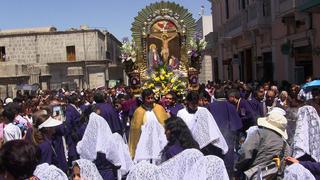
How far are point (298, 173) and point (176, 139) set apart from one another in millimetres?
1113

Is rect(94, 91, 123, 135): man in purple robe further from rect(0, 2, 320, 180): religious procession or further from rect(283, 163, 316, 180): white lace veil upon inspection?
rect(283, 163, 316, 180): white lace veil

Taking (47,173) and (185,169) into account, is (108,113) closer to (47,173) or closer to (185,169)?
(185,169)

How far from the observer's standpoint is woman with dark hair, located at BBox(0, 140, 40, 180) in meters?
3.29

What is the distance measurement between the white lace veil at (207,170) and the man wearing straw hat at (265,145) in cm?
97

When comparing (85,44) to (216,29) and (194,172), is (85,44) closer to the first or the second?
(216,29)

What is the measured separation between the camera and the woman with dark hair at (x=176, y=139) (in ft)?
15.9

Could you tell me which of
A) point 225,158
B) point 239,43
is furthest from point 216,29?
point 225,158

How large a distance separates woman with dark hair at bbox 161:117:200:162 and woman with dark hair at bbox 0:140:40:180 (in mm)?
1762

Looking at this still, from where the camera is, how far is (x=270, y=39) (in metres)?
22.2

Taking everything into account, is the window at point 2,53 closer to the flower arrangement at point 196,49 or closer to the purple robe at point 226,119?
the flower arrangement at point 196,49

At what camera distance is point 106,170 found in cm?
656

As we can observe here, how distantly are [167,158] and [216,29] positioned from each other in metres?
30.8

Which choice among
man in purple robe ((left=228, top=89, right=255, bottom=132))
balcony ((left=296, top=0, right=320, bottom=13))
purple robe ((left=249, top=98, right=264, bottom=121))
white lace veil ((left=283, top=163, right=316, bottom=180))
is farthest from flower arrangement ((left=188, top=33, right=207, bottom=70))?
white lace veil ((left=283, top=163, right=316, bottom=180))

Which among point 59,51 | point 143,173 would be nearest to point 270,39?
point 143,173
